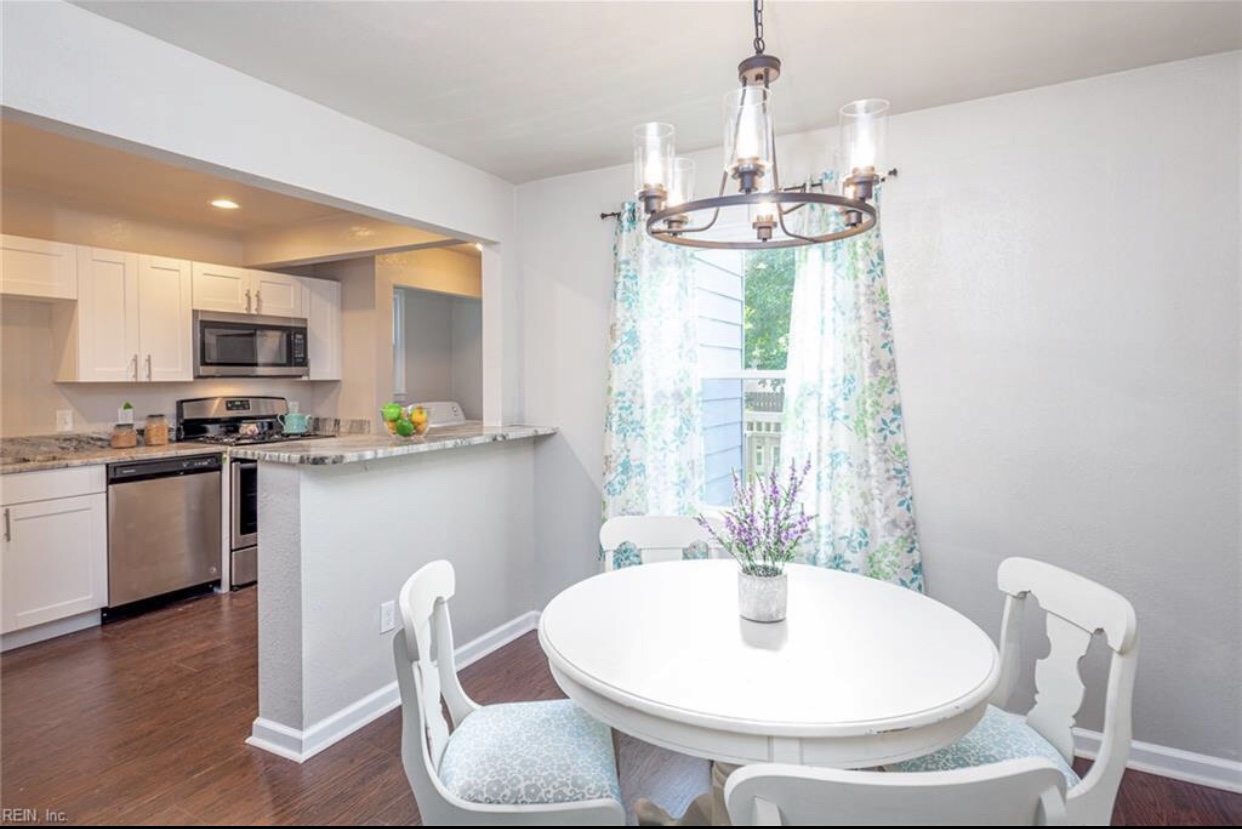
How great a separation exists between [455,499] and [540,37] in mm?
1960

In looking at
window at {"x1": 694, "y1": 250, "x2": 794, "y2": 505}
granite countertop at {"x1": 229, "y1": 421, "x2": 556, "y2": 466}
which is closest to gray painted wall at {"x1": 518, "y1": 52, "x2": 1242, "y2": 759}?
window at {"x1": 694, "y1": 250, "x2": 794, "y2": 505}

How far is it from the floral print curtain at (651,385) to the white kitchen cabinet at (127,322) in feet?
10.1

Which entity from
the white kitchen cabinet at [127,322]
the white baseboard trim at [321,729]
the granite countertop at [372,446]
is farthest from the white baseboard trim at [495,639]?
the white kitchen cabinet at [127,322]

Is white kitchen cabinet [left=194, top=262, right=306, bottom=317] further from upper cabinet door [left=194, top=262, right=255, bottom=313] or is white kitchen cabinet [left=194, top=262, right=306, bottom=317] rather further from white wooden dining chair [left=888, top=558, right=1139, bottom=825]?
white wooden dining chair [left=888, top=558, right=1139, bottom=825]

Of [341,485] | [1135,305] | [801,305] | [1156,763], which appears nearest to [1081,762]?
[1156,763]

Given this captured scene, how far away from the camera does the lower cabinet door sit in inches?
120

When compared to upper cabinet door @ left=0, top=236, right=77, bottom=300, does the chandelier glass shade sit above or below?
below

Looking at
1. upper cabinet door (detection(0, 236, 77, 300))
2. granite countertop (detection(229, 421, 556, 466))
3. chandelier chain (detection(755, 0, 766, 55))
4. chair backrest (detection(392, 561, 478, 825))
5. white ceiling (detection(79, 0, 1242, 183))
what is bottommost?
chair backrest (detection(392, 561, 478, 825))

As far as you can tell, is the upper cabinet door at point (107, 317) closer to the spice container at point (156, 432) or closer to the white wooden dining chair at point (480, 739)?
the spice container at point (156, 432)

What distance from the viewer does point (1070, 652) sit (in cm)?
161

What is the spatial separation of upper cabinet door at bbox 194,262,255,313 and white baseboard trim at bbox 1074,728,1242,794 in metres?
5.30

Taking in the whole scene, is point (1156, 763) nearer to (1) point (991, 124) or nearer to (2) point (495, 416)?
(1) point (991, 124)

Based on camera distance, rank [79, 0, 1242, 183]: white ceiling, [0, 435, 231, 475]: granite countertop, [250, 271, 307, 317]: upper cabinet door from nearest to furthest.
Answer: [79, 0, 1242, 183]: white ceiling, [0, 435, 231, 475]: granite countertop, [250, 271, 307, 317]: upper cabinet door

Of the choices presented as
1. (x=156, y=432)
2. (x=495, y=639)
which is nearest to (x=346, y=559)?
(x=495, y=639)
